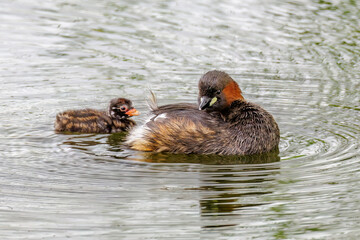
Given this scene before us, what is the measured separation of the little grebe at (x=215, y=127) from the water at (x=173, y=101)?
0.17m

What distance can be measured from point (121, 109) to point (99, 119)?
31 cm

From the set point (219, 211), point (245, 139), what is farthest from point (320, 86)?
point (219, 211)

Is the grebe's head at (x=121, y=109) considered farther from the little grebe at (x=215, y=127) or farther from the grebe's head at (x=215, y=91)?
the grebe's head at (x=215, y=91)

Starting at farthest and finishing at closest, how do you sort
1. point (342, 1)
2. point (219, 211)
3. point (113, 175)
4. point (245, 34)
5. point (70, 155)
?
point (342, 1) < point (245, 34) < point (70, 155) < point (113, 175) < point (219, 211)

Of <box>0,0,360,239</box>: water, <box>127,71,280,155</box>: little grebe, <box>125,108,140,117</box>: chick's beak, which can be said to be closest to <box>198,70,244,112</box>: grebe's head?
<box>127,71,280,155</box>: little grebe

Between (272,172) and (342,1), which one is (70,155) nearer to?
(272,172)

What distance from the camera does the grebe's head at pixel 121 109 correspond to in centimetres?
903

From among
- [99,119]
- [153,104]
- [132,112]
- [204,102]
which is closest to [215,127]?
[204,102]

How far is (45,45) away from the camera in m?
11.8

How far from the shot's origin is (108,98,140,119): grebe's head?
9031mm

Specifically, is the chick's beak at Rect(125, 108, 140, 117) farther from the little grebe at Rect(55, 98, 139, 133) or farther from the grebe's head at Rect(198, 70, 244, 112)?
the grebe's head at Rect(198, 70, 244, 112)

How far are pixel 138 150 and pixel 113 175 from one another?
1.29 m

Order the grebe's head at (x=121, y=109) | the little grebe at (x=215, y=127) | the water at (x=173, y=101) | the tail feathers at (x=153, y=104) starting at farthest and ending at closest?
the grebe's head at (x=121, y=109) < the tail feathers at (x=153, y=104) < the little grebe at (x=215, y=127) < the water at (x=173, y=101)

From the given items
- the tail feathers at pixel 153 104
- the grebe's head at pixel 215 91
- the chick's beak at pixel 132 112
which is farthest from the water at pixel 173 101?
the grebe's head at pixel 215 91
